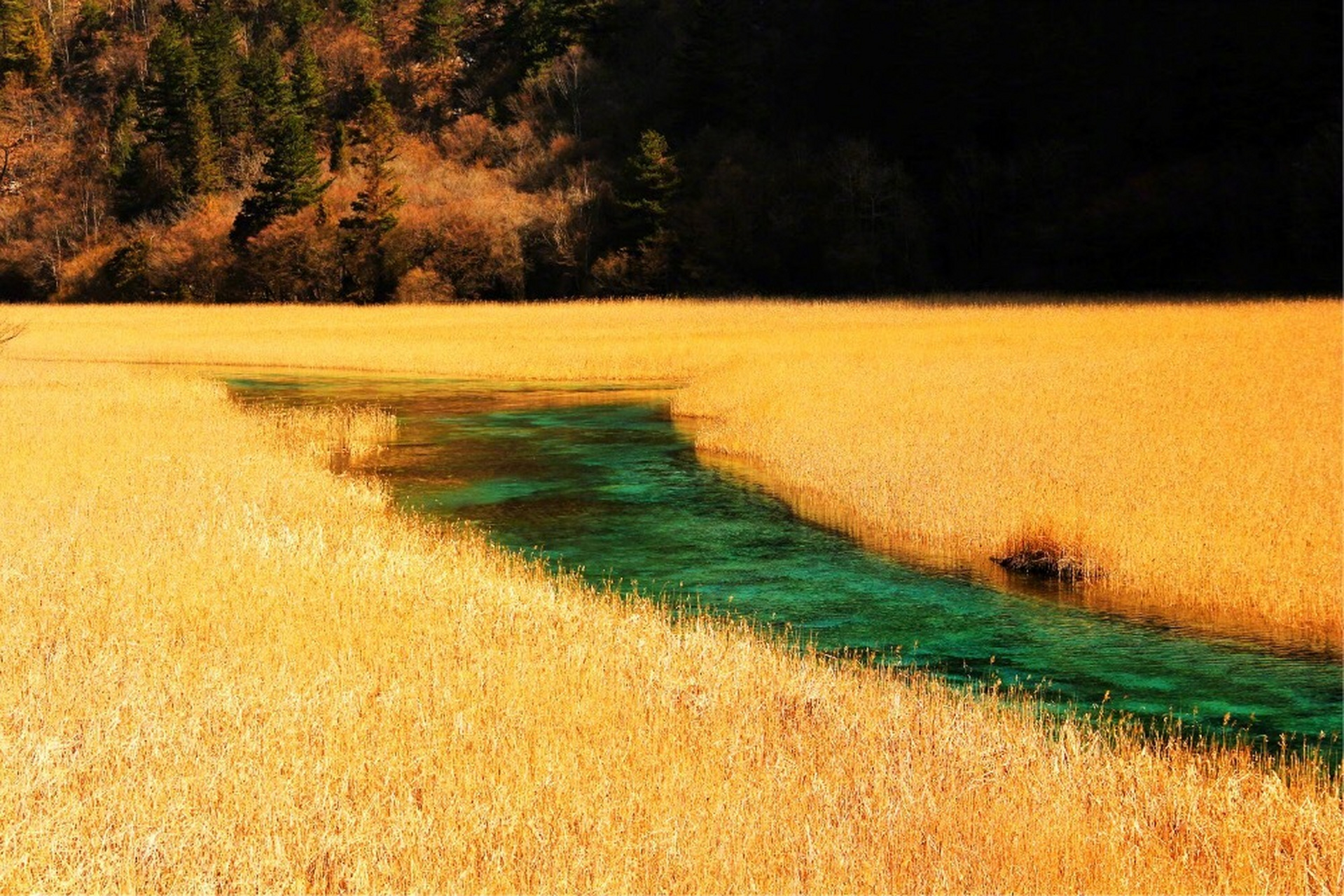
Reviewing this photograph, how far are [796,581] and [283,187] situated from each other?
73955 mm

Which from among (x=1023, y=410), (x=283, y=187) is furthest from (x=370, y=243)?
(x=1023, y=410)

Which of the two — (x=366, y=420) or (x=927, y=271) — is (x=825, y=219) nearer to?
(x=927, y=271)

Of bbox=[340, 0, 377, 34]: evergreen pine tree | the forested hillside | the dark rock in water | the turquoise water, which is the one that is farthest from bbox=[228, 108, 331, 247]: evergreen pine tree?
the dark rock in water

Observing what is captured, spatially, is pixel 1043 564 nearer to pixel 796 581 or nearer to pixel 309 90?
pixel 796 581

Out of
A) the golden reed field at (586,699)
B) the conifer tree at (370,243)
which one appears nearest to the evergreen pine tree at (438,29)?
the conifer tree at (370,243)

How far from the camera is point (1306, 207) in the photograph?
5216 centimetres

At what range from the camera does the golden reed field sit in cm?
654

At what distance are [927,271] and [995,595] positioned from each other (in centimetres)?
5572

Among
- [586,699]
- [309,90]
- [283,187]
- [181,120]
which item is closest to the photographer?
[586,699]

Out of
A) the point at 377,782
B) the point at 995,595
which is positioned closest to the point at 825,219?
the point at 995,595

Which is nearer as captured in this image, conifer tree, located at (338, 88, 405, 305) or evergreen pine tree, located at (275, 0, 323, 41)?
conifer tree, located at (338, 88, 405, 305)

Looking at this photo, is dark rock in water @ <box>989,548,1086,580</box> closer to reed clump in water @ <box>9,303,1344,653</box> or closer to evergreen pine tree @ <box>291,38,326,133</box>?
reed clump in water @ <box>9,303,1344,653</box>

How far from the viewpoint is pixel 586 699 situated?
8.88 meters

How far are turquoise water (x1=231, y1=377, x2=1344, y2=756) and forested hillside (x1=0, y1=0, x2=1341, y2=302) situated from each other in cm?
4139
